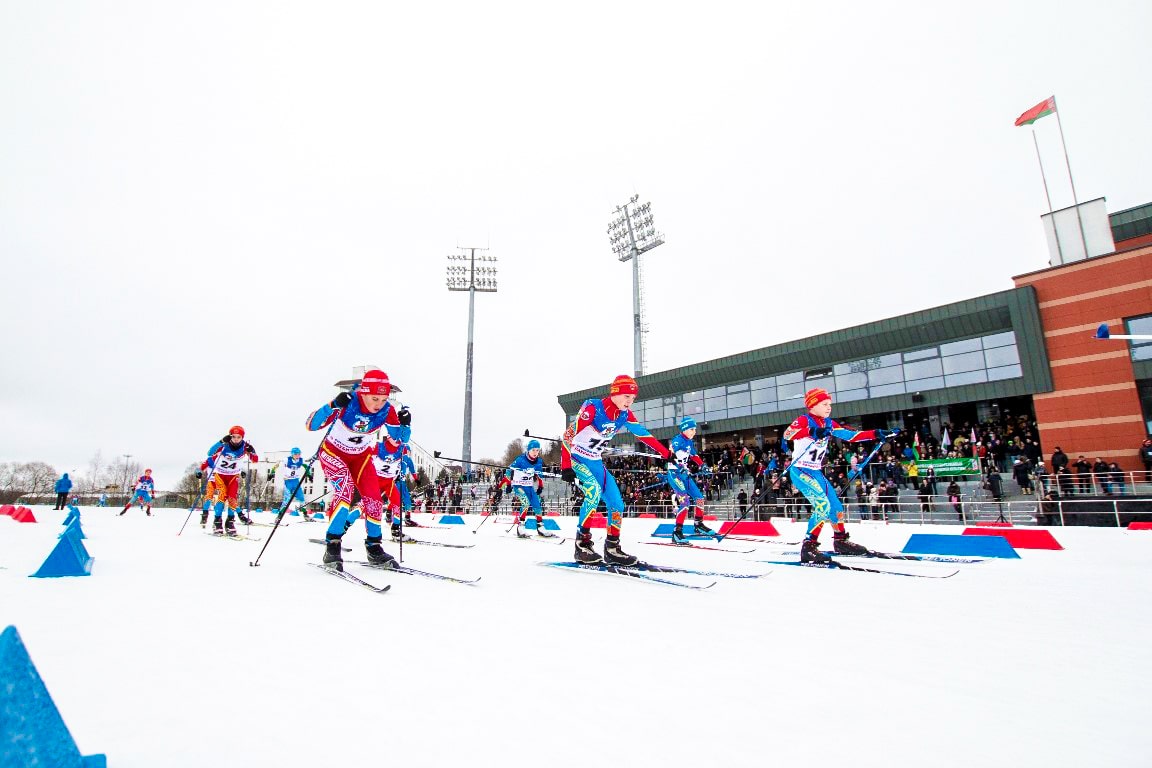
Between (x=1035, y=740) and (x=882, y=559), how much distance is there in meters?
6.28

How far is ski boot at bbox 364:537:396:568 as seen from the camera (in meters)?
6.32

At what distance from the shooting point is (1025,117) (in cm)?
2545

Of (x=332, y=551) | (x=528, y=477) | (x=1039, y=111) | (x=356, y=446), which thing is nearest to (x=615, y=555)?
(x=332, y=551)

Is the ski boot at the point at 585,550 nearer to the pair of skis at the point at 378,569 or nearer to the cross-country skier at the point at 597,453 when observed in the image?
the cross-country skier at the point at 597,453

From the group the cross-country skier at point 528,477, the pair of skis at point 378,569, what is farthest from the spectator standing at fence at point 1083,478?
the pair of skis at point 378,569

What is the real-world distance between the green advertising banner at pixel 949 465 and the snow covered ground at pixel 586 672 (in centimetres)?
1643

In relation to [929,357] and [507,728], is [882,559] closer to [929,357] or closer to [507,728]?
[507,728]

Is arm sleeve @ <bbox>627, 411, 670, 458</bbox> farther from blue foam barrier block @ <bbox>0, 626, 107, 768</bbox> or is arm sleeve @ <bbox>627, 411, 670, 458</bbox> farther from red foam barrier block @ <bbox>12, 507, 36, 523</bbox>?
red foam barrier block @ <bbox>12, 507, 36, 523</bbox>

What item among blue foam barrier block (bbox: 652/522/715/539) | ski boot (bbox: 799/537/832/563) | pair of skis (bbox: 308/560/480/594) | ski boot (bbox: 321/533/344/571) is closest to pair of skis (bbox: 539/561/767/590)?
ski boot (bbox: 799/537/832/563)

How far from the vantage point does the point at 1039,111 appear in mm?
25344

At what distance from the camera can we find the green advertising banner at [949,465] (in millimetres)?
19234

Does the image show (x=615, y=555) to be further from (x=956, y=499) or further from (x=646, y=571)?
(x=956, y=499)

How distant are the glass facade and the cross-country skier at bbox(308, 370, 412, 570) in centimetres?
2748

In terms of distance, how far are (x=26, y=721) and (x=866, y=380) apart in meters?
32.3
